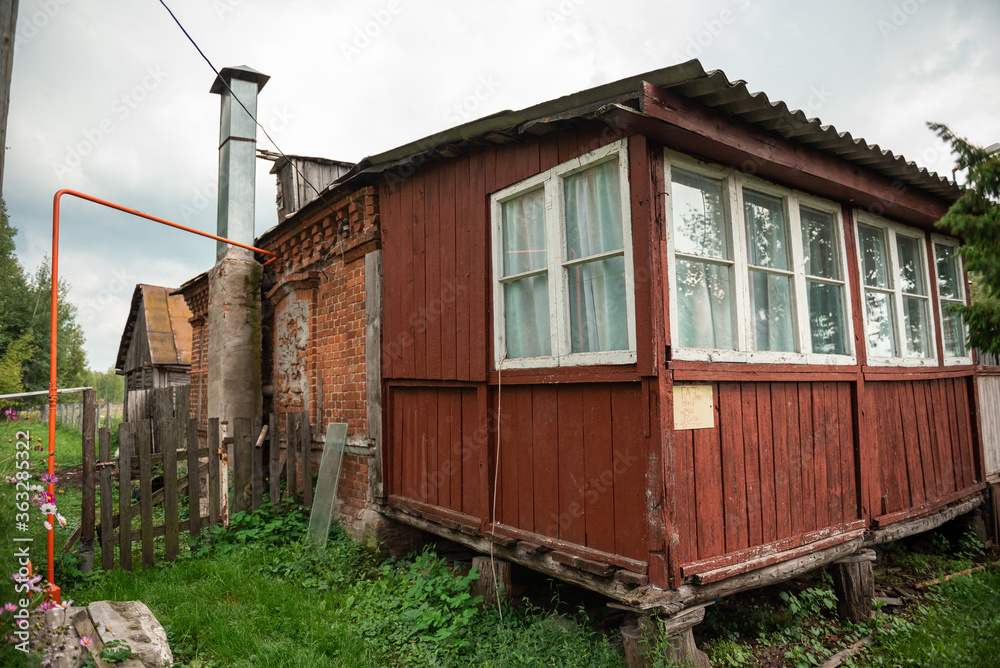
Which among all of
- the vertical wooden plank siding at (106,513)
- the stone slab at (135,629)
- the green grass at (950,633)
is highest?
the vertical wooden plank siding at (106,513)

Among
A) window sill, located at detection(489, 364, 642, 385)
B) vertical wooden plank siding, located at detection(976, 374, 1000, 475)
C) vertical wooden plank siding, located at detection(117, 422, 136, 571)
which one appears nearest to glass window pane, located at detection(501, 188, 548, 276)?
window sill, located at detection(489, 364, 642, 385)

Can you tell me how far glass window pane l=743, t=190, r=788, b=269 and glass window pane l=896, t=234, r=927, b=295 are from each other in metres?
2.13

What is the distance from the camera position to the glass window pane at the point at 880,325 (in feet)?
16.9

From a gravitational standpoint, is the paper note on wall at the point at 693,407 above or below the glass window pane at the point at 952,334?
below

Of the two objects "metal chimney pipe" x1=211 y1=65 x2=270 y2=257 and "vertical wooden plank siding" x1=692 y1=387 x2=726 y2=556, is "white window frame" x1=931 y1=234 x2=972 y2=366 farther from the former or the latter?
"metal chimney pipe" x1=211 y1=65 x2=270 y2=257

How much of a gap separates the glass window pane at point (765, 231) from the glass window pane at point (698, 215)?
29 centimetres

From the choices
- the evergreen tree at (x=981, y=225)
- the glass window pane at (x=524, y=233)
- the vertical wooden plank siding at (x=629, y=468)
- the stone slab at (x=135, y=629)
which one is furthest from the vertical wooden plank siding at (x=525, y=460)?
the evergreen tree at (x=981, y=225)

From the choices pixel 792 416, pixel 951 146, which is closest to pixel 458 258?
pixel 792 416

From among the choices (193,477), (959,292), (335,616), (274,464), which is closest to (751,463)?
(335,616)

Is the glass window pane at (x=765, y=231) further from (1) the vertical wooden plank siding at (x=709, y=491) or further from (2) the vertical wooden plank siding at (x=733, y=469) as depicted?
(1) the vertical wooden plank siding at (x=709, y=491)

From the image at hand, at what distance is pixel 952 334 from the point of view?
245 inches

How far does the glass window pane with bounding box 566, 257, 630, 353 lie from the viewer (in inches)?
147

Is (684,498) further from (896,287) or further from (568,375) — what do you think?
(896,287)

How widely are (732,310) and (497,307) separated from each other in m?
1.76
